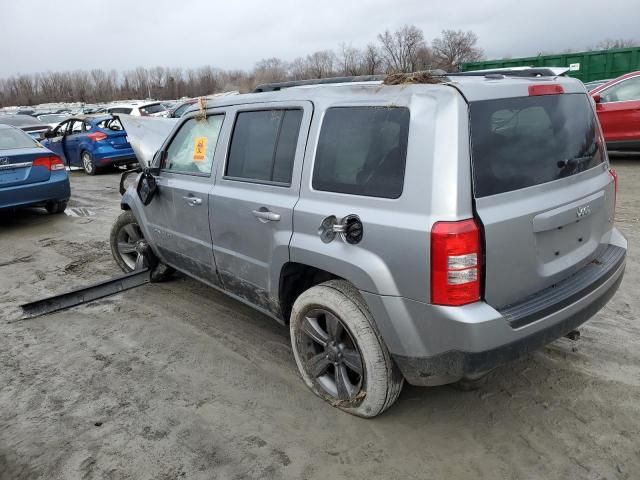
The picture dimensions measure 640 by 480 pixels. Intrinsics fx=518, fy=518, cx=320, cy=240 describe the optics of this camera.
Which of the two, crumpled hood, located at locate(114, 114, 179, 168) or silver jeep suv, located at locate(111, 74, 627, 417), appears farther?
crumpled hood, located at locate(114, 114, 179, 168)

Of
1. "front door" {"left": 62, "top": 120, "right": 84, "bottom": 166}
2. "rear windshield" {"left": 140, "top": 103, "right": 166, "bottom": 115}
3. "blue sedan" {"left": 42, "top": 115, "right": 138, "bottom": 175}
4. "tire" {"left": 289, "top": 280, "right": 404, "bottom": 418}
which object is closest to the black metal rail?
"tire" {"left": 289, "top": 280, "right": 404, "bottom": 418}

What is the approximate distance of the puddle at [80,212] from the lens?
28.0 ft

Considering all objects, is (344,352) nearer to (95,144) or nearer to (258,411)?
(258,411)

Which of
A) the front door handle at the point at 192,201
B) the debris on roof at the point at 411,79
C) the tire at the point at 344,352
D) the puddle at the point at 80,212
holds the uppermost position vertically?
the debris on roof at the point at 411,79

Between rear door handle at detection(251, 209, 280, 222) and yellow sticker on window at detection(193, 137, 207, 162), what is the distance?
0.93 meters

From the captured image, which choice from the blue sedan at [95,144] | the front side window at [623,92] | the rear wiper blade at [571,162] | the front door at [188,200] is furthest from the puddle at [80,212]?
the front side window at [623,92]

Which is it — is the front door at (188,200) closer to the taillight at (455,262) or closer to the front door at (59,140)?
the taillight at (455,262)

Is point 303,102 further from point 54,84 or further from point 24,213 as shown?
point 54,84

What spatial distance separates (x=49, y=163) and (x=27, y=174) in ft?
1.36

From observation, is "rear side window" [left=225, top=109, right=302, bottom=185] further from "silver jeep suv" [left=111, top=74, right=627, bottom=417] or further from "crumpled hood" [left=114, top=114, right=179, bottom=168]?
Result: "crumpled hood" [left=114, top=114, right=179, bottom=168]

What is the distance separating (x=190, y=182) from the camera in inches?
155

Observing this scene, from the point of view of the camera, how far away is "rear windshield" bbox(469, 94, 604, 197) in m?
2.41

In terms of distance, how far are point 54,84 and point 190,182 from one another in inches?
3810

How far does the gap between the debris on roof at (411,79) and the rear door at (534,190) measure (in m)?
0.32
